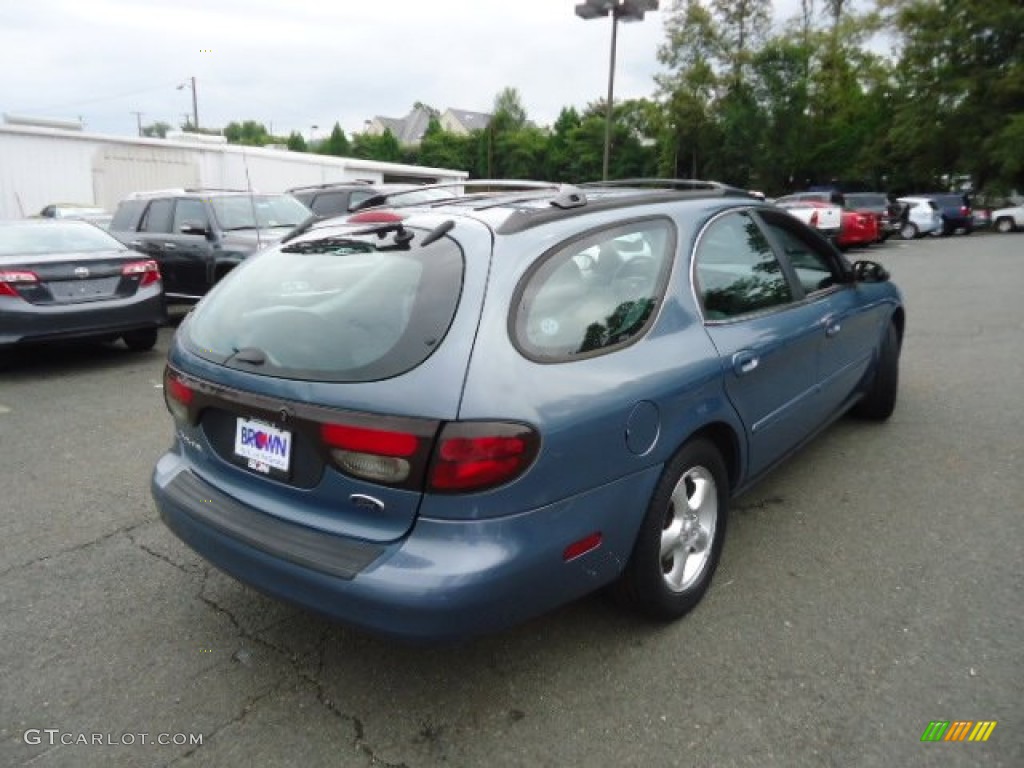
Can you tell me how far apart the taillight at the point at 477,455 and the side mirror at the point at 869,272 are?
119 inches

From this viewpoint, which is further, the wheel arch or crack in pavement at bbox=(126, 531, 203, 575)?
crack in pavement at bbox=(126, 531, 203, 575)

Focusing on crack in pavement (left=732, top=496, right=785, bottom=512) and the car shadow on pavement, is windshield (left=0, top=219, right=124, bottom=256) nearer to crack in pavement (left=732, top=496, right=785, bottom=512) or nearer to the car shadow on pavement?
the car shadow on pavement

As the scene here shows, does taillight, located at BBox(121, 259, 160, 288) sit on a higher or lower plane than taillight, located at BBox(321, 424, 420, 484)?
lower

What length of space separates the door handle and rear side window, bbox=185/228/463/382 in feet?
3.95

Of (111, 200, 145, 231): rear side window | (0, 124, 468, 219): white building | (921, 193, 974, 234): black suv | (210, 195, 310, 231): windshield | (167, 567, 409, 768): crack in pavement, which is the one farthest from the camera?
(921, 193, 974, 234): black suv

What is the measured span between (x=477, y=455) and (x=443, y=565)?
0.31 metres

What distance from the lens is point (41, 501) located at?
12.9 ft

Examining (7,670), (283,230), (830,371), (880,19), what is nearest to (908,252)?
(283,230)

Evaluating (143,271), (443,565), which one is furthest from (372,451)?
(143,271)

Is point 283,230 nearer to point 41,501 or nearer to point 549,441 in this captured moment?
point 41,501

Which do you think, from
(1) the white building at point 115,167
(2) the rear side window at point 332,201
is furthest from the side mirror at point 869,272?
(1) the white building at point 115,167

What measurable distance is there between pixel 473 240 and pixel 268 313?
79 centimetres

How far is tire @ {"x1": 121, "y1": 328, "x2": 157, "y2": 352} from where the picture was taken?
24.6 ft

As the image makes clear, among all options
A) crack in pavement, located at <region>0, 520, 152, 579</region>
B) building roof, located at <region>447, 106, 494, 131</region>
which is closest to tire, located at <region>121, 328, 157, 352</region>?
crack in pavement, located at <region>0, 520, 152, 579</region>
